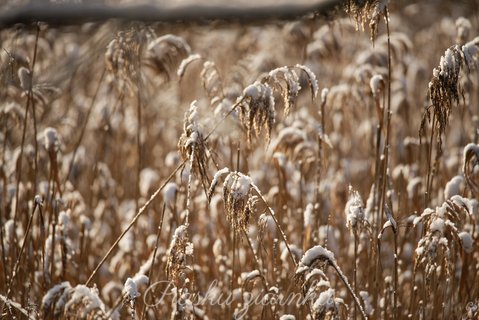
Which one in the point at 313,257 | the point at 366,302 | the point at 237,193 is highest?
the point at 237,193

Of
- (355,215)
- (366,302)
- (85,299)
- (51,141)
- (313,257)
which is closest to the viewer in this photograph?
(85,299)

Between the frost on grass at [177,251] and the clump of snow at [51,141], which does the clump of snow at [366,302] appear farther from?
the clump of snow at [51,141]

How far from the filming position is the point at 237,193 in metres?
1.81

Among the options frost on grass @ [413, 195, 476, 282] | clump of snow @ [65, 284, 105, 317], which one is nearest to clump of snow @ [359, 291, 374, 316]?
frost on grass @ [413, 195, 476, 282]

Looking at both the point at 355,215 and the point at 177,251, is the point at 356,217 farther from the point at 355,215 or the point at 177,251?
the point at 177,251

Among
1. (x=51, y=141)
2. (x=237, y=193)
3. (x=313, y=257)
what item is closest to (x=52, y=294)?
(x=237, y=193)

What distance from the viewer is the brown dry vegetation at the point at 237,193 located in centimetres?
190

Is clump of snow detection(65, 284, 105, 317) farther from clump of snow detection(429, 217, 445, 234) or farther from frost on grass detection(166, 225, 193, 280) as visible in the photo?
clump of snow detection(429, 217, 445, 234)

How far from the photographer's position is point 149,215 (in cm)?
342

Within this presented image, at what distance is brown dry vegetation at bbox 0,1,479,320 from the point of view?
1896mm

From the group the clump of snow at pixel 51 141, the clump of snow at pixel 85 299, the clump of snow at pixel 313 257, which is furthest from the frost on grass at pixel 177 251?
the clump of snow at pixel 51 141

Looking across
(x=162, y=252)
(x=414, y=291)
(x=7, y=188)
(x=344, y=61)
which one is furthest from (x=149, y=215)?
(x=344, y=61)

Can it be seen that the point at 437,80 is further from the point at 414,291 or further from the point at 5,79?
the point at 5,79

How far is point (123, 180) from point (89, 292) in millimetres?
2681
